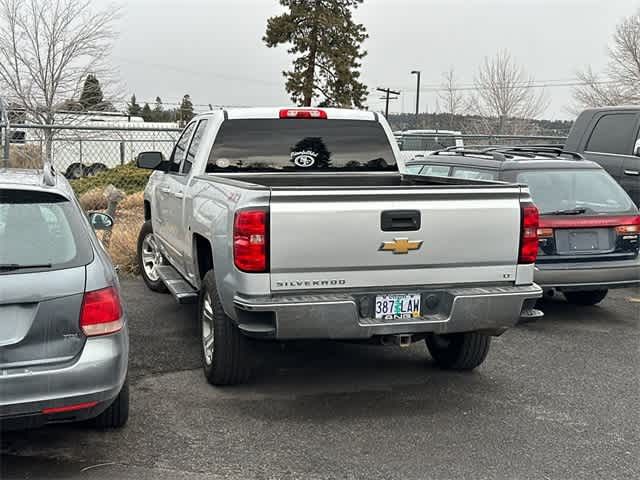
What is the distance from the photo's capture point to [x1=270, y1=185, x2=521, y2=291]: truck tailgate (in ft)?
14.8

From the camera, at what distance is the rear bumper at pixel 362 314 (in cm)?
454

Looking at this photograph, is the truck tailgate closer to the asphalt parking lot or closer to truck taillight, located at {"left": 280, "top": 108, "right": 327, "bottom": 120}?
the asphalt parking lot

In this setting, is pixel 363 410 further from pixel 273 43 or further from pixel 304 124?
pixel 273 43

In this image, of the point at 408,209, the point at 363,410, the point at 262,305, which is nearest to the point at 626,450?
the point at 363,410

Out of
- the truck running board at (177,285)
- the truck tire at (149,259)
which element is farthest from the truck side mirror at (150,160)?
the truck tire at (149,259)

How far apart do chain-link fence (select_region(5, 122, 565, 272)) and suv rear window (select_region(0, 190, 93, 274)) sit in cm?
566

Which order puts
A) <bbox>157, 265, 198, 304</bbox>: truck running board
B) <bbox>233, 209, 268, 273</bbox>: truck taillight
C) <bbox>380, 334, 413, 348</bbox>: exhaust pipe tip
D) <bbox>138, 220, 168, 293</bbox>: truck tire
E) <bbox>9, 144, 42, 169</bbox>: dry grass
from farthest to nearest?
<bbox>9, 144, 42, 169</bbox>: dry grass < <bbox>138, 220, 168, 293</bbox>: truck tire < <bbox>157, 265, 198, 304</bbox>: truck running board < <bbox>380, 334, 413, 348</bbox>: exhaust pipe tip < <bbox>233, 209, 268, 273</bbox>: truck taillight

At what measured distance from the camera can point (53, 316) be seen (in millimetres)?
→ 3596

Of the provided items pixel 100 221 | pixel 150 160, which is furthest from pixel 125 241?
pixel 100 221

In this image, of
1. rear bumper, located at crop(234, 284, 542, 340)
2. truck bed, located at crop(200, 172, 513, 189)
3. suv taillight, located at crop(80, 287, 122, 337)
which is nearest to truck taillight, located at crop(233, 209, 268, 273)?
rear bumper, located at crop(234, 284, 542, 340)

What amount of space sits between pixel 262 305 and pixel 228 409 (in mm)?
894

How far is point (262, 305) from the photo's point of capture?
14.7ft

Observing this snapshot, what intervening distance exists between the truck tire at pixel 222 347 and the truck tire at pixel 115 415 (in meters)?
0.84

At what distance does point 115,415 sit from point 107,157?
2303cm
